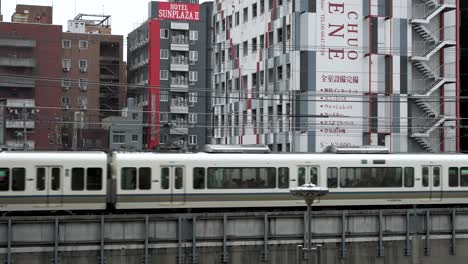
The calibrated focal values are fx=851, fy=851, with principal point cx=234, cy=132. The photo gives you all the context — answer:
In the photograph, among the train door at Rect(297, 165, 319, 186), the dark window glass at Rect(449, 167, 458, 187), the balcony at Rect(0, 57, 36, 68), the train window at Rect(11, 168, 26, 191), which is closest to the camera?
the train window at Rect(11, 168, 26, 191)

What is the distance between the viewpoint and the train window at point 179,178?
36.9 meters

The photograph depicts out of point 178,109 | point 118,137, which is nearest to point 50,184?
point 178,109

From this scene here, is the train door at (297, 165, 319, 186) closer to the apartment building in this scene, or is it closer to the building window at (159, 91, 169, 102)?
the apartment building

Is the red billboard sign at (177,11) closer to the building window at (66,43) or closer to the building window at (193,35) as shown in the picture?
the building window at (193,35)

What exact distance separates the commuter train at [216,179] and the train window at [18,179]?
4 cm

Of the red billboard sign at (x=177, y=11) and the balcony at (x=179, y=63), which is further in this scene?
the red billboard sign at (x=177, y=11)

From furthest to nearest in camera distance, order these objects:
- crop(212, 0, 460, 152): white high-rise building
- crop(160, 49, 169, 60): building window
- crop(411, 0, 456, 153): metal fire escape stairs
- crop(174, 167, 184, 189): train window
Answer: crop(160, 49, 169, 60): building window, crop(411, 0, 456, 153): metal fire escape stairs, crop(212, 0, 460, 152): white high-rise building, crop(174, 167, 184, 189): train window

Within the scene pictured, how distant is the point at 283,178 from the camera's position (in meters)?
38.3

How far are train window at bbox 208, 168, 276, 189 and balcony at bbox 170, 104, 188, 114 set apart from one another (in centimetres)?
7116

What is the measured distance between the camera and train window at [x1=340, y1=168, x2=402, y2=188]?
129 feet

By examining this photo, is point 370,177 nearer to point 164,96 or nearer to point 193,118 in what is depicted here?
point 164,96

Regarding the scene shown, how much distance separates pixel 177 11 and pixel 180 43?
13.5ft

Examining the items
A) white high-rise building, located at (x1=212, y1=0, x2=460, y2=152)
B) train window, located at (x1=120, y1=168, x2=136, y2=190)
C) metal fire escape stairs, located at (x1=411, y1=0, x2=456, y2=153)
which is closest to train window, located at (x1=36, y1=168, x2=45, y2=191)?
train window, located at (x1=120, y1=168, x2=136, y2=190)

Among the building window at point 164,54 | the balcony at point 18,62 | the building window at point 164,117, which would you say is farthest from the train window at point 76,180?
the building window at point 164,54
